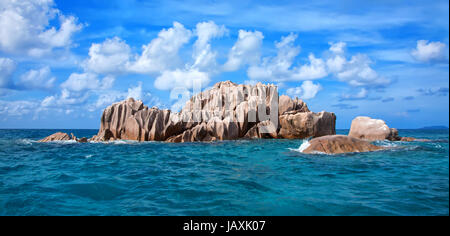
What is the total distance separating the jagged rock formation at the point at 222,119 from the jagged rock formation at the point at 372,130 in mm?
10965

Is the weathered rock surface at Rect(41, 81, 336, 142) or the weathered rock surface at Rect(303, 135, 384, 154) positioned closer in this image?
the weathered rock surface at Rect(303, 135, 384, 154)

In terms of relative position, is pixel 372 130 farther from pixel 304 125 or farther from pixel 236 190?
pixel 236 190

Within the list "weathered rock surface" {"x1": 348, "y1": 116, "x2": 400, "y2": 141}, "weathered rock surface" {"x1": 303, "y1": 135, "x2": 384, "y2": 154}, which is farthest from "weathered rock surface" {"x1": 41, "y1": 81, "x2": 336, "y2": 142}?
"weathered rock surface" {"x1": 303, "y1": 135, "x2": 384, "y2": 154}

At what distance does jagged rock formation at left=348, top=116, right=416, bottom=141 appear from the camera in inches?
1117

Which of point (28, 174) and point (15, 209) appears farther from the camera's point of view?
point (28, 174)

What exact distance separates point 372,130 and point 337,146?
1546 cm

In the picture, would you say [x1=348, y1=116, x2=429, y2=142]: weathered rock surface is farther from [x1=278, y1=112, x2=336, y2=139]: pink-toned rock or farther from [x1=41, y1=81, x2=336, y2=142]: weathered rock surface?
[x1=41, y1=81, x2=336, y2=142]: weathered rock surface

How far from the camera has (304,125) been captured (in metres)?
39.6

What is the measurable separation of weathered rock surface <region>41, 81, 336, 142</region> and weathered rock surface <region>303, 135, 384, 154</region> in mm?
19197

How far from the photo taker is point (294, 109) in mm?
45094

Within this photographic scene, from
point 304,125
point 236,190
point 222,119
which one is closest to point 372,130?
point 304,125
